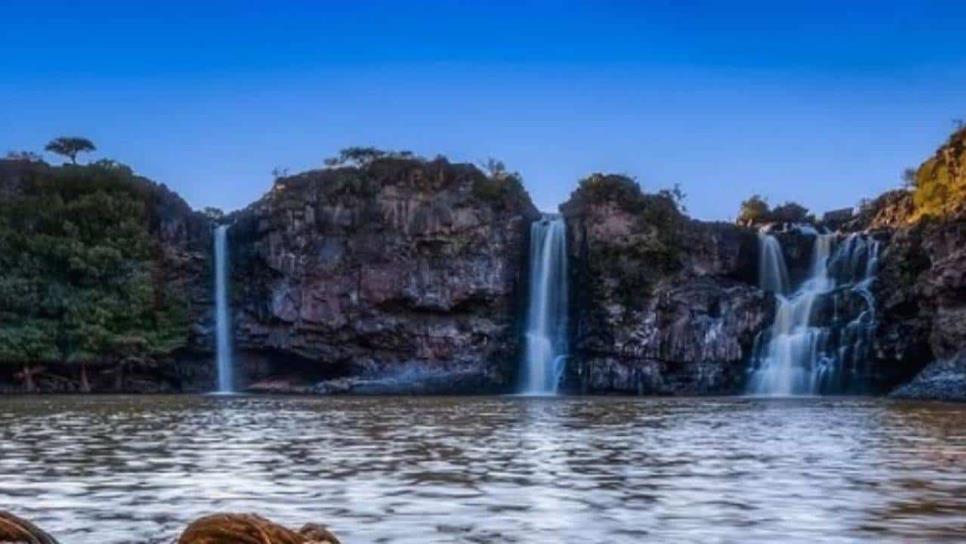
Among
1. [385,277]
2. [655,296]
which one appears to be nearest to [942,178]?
[655,296]

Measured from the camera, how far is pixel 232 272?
68688 millimetres

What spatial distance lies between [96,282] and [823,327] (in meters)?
40.3

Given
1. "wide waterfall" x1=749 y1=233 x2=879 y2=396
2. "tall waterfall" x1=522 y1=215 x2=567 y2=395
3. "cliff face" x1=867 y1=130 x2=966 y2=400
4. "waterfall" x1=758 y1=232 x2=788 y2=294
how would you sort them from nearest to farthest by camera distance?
"cliff face" x1=867 y1=130 x2=966 y2=400
"wide waterfall" x1=749 y1=233 x2=879 y2=396
"tall waterfall" x1=522 y1=215 x2=567 y2=395
"waterfall" x1=758 y1=232 x2=788 y2=294

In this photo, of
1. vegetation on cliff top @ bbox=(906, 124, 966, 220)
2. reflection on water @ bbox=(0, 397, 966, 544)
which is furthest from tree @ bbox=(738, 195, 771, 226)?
reflection on water @ bbox=(0, 397, 966, 544)

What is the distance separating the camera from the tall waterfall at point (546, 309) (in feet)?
214

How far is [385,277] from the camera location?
221ft

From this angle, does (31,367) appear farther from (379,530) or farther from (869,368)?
(379,530)

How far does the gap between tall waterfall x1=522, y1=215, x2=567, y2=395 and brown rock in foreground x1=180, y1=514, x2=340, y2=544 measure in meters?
56.2

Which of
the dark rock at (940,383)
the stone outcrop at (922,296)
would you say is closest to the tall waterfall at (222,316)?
the stone outcrop at (922,296)

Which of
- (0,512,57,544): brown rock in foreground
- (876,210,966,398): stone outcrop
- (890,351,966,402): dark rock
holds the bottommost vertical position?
(890,351,966,402): dark rock

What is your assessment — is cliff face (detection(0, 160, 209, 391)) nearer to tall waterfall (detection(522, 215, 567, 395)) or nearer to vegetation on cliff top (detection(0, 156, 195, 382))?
vegetation on cliff top (detection(0, 156, 195, 382))

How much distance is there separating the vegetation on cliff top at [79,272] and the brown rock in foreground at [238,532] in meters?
57.3

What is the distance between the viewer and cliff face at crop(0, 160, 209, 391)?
62.8 meters

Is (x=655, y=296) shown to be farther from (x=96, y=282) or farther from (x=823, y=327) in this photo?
(x=96, y=282)
